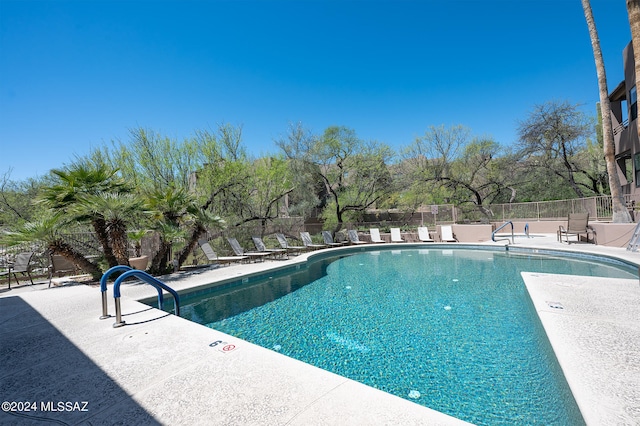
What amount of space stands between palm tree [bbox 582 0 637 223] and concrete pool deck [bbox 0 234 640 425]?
30.9ft

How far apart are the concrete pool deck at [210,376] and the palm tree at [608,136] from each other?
9.43 m

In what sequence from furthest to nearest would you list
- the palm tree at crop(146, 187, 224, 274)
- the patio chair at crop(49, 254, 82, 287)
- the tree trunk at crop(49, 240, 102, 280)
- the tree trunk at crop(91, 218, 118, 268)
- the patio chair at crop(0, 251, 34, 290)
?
the palm tree at crop(146, 187, 224, 274), the patio chair at crop(49, 254, 82, 287), the patio chair at crop(0, 251, 34, 290), the tree trunk at crop(91, 218, 118, 268), the tree trunk at crop(49, 240, 102, 280)

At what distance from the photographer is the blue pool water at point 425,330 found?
2742mm

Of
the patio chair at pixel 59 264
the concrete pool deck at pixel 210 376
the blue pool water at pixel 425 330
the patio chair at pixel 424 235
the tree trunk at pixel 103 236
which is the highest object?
the tree trunk at pixel 103 236

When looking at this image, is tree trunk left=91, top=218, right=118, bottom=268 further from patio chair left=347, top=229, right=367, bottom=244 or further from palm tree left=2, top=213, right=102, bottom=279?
patio chair left=347, top=229, right=367, bottom=244

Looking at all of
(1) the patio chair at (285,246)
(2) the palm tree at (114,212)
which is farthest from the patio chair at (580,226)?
(2) the palm tree at (114,212)

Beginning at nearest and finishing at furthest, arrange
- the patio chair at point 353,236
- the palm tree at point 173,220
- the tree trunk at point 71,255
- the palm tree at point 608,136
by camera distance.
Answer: the tree trunk at point 71,255 < the palm tree at point 173,220 < the palm tree at point 608,136 < the patio chair at point 353,236

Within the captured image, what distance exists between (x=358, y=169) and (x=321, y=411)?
15944 millimetres

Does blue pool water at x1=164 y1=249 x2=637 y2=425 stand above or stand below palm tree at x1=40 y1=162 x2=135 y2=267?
below

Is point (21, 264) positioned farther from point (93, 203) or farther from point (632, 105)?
point (632, 105)

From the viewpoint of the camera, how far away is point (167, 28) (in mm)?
11219

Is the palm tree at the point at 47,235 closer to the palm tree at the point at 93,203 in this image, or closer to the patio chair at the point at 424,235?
the palm tree at the point at 93,203

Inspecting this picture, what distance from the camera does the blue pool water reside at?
2.74 m

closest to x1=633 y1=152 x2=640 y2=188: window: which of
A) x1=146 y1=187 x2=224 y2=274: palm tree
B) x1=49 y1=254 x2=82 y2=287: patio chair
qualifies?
x1=146 y1=187 x2=224 y2=274: palm tree
